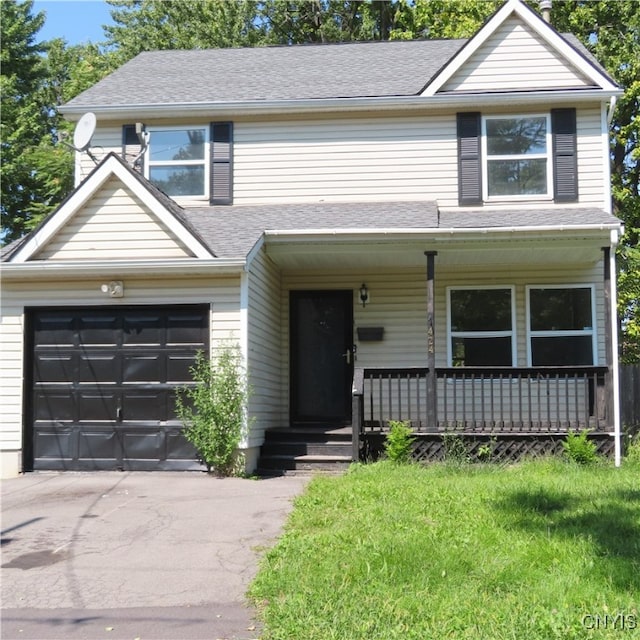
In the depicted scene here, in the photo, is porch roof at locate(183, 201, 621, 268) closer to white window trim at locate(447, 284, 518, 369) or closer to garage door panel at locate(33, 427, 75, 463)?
white window trim at locate(447, 284, 518, 369)

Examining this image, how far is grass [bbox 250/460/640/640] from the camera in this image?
3902mm

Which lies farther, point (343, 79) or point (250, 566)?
point (343, 79)

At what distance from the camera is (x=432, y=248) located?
404 inches

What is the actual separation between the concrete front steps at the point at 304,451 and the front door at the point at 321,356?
1130mm

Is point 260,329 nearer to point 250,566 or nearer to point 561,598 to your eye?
point 250,566

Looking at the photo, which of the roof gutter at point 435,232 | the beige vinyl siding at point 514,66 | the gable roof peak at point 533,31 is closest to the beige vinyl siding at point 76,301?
the roof gutter at point 435,232

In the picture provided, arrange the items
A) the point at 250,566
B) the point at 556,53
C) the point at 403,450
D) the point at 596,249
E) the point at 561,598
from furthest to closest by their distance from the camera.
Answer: the point at 556,53, the point at 596,249, the point at 403,450, the point at 250,566, the point at 561,598

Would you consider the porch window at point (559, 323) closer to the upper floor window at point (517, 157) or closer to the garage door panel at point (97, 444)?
the upper floor window at point (517, 157)

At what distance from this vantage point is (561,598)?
4.18m

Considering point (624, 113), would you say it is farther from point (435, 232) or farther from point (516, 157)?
point (435, 232)

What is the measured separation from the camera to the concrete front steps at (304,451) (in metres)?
9.95

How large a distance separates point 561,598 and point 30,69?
92.0 ft

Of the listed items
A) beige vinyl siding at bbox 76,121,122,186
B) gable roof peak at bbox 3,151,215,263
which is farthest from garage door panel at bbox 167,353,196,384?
beige vinyl siding at bbox 76,121,122,186

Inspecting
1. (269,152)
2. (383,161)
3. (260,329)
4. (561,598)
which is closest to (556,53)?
(383,161)
